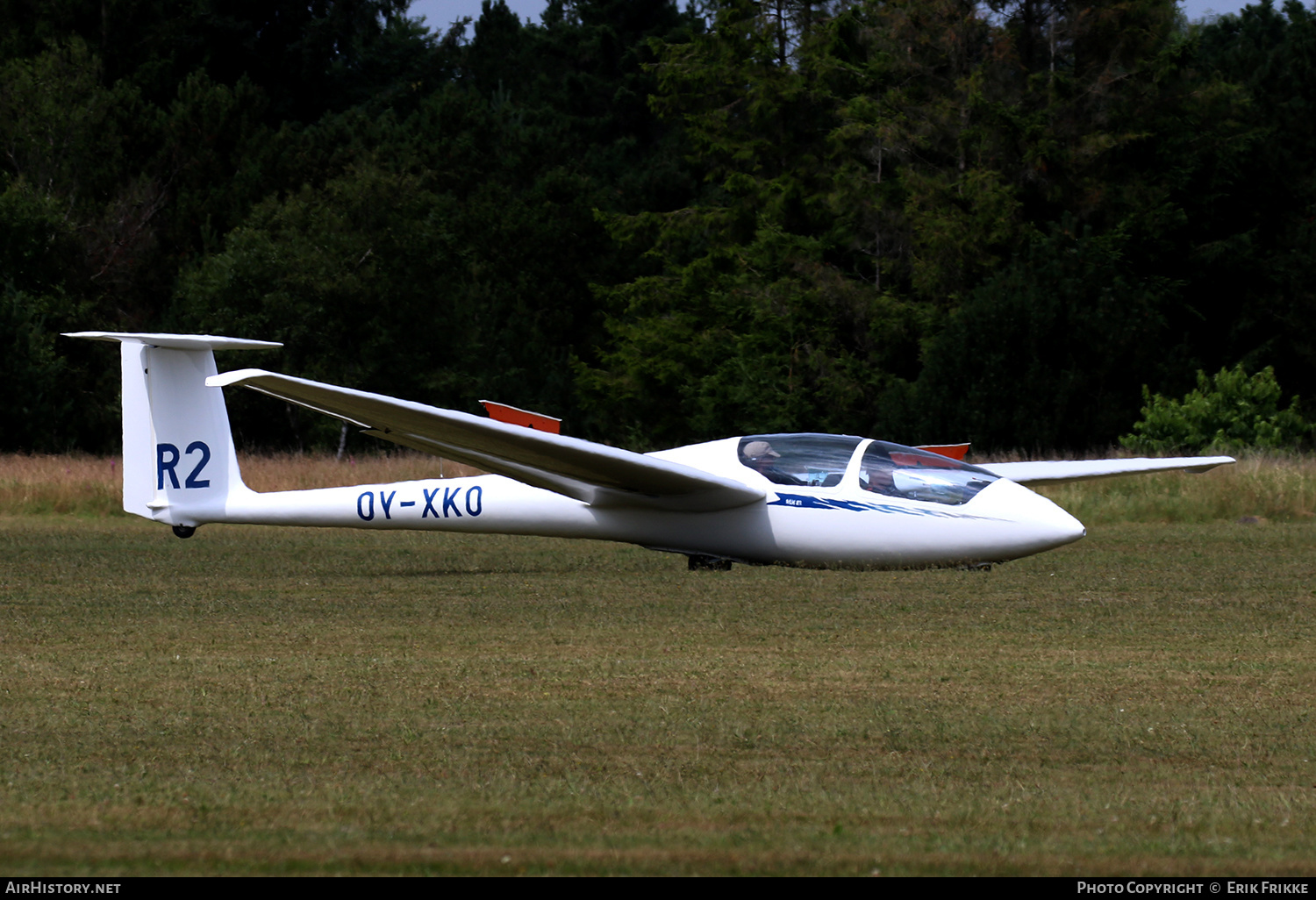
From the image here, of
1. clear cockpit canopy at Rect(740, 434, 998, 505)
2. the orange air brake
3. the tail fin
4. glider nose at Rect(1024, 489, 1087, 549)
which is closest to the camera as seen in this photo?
glider nose at Rect(1024, 489, 1087, 549)

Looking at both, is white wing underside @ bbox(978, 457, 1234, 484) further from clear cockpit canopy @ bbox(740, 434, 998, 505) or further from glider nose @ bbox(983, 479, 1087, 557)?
glider nose @ bbox(983, 479, 1087, 557)

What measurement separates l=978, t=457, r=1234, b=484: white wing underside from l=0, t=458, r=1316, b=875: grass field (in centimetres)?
341

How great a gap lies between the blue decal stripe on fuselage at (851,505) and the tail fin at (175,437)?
5.40 metres

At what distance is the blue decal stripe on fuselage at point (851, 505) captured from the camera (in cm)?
1307

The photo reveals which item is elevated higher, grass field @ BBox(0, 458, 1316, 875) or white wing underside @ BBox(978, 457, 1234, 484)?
white wing underside @ BBox(978, 457, 1234, 484)

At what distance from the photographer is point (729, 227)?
53125 mm

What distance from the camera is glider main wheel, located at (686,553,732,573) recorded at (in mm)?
14148

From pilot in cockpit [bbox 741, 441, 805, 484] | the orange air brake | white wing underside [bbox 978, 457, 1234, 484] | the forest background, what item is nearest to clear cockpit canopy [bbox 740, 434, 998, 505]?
pilot in cockpit [bbox 741, 441, 805, 484]

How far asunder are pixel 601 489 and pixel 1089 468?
5.69m

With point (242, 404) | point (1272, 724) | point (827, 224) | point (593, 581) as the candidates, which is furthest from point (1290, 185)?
point (1272, 724)

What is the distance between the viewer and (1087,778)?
548 cm

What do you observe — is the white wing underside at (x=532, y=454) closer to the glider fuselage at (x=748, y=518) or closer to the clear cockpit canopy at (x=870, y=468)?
the glider fuselage at (x=748, y=518)

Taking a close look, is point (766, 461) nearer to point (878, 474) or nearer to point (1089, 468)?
point (878, 474)

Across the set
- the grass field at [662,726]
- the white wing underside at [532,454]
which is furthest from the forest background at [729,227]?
the grass field at [662,726]
